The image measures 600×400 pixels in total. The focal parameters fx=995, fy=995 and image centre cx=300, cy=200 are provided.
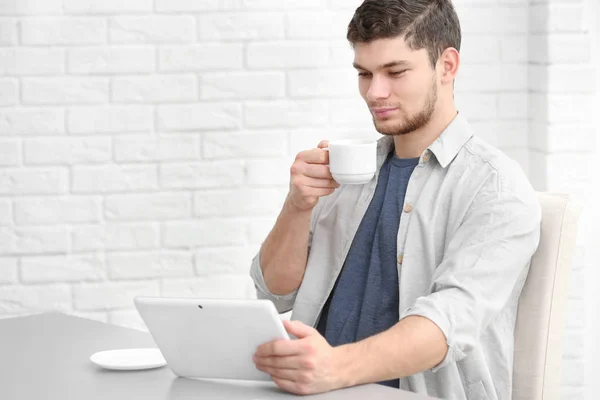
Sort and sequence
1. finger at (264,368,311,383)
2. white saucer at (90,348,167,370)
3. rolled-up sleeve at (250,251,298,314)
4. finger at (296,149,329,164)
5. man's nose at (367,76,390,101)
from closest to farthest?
finger at (264,368,311,383), white saucer at (90,348,167,370), finger at (296,149,329,164), man's nose at (367,76,390,101), rolled-up sleeve at (250,251,298,314)

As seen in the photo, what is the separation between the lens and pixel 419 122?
208 centimetres

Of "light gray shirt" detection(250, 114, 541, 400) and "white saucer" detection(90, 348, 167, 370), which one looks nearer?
"white saucer" detection(90, 348, 167, 370)

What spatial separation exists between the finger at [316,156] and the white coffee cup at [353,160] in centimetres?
8

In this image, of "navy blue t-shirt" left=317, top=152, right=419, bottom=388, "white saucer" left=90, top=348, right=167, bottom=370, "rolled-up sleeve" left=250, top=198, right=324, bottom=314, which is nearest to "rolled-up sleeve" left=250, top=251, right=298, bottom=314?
"rolled-up sleeve" left=250, top=198, right=324, bottom=314

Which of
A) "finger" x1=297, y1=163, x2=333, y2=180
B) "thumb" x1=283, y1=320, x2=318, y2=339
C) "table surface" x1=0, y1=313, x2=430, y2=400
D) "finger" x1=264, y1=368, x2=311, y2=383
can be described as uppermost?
"finger" x1=297, y1=163, x2=333, y2=180

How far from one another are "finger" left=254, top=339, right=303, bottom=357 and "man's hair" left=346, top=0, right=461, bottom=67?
30.3 inches

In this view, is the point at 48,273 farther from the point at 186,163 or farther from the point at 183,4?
the point at 183,4

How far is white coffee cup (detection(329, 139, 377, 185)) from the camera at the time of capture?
177cm

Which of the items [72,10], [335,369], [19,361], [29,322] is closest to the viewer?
Result: [335,369]

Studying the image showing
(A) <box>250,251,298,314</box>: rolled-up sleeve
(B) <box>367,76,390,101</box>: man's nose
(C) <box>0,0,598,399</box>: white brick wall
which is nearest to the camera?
(B) <box>367,76,390,101</box>: man's nose

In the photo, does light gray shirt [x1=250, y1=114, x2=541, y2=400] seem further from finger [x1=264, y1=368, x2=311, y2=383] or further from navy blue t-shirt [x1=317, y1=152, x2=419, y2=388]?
finger [x1=264, y1=368, x2=311, y2=383]

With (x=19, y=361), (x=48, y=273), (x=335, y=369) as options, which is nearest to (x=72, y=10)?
(x=48, y=273)

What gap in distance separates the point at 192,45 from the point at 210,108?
18cm

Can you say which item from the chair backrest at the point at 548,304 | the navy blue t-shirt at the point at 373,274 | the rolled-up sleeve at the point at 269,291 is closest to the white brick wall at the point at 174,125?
the rolled-up sleeve at the point at 269,291
